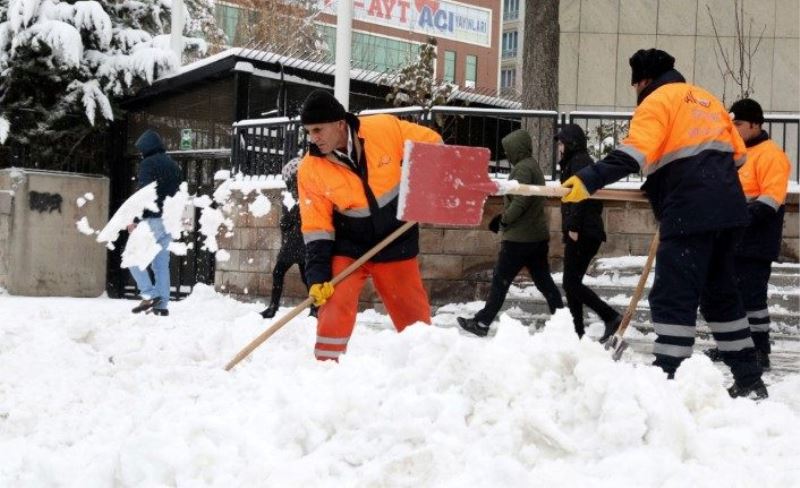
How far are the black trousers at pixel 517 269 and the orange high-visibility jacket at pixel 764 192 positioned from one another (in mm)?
1866

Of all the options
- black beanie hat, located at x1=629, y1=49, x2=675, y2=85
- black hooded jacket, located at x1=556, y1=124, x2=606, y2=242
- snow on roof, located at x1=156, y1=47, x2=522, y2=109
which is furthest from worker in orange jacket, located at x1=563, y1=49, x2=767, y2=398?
snow on roof, located at x1=156, y1=47, x2=522, y2=109

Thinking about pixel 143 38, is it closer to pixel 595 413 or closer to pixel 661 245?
pixel 661 245

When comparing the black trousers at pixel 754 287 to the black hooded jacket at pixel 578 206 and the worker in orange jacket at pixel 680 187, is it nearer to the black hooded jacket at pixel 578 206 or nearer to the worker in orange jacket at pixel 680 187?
the black hooded jacket at pixel 578 206

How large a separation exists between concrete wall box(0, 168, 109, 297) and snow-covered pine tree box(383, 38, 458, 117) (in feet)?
14.8

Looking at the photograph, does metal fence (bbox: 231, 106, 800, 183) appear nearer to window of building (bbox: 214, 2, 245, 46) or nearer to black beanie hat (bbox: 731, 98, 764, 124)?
black beanie hat (bbox: 731, 98, 764, 124)

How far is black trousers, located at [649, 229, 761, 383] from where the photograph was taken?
4.78m

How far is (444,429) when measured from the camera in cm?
352

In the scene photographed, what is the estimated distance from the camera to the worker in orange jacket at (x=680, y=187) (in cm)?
478

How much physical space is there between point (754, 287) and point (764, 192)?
25.5 inches

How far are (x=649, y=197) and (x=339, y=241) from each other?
5.15ft

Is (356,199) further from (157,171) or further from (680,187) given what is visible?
(157,171)

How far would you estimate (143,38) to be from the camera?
15.6 meters

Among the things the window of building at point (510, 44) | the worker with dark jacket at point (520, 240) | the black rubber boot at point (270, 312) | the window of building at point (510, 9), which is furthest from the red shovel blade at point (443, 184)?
the window of building at point (510, 9)

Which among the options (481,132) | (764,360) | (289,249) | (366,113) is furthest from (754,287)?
(481,132)
